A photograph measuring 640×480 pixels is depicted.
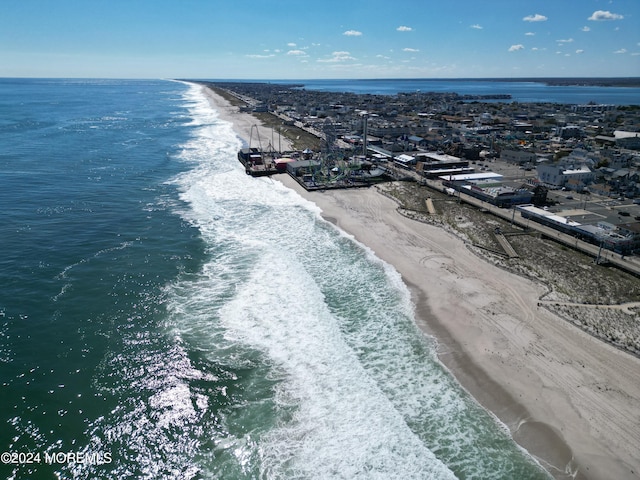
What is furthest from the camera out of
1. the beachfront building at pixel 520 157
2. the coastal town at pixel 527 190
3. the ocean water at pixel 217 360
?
the beachfront building at pixel 520 157

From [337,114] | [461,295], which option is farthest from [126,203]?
[337,114]

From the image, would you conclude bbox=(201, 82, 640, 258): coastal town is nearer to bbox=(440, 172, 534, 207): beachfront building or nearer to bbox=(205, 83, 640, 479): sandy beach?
bbox=(440, 172, 534, 207): beachfront building

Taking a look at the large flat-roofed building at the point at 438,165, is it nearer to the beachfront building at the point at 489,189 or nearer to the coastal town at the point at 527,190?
the coastal town at the point at 527,190

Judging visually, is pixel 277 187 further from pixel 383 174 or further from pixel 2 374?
pixel 2 374

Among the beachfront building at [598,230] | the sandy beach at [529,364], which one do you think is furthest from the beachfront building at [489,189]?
the sandy beach at [529,364]

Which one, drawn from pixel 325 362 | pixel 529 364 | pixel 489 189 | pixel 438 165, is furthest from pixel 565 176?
pixel 325 362

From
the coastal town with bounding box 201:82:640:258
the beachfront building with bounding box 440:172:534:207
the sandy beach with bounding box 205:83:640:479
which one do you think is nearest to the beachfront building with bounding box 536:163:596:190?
the coastal town with bounding box 201:82:640:258
